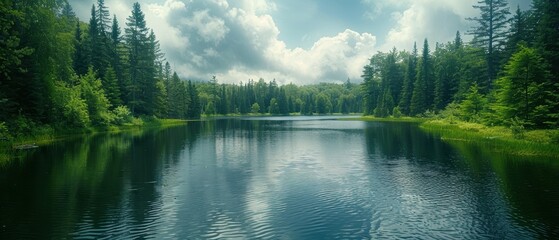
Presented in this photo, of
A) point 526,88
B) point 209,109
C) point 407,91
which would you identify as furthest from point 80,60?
point 209,109

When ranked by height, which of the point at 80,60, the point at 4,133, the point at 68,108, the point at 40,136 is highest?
the point at 80,60

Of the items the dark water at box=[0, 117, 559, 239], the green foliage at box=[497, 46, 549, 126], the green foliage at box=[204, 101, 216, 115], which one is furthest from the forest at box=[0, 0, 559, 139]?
the green foliage at box=[204, 101, 216, 115]

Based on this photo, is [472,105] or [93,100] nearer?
[93,100]

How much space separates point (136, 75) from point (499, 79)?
229 feet

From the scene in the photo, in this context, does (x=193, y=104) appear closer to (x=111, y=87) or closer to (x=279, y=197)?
(x=111, y=87)

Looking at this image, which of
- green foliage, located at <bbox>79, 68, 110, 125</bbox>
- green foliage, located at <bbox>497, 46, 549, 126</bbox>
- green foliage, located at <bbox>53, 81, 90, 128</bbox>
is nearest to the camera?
green foliage, located at <bbox>497, 46, 549, 126</bbox>

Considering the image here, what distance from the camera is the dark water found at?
13367 mm

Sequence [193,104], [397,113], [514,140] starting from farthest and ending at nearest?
[193,104] < [397,113] < [514,140]

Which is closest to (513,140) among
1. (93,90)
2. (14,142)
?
(14,142)

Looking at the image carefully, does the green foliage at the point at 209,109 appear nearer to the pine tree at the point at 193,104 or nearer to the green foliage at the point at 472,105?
the pine tree at the point at 193,104

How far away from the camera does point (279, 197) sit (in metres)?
18.3

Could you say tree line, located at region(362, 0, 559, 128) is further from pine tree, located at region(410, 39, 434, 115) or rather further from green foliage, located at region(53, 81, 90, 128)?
green foliage, located at region(53, 81, 90, 128)

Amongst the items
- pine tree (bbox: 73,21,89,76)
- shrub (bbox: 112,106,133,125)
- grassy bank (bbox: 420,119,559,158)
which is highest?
pine tree (bbox: 73,21,89,76)

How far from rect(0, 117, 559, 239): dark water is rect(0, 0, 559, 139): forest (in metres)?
9.82
